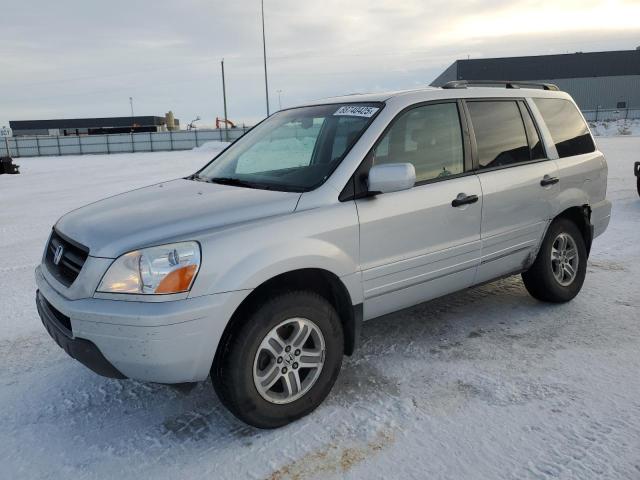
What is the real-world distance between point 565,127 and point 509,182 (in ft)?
3.70

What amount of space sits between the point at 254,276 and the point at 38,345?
237cm

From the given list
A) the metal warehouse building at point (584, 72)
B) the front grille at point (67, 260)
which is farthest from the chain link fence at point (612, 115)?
the front grille at point (67, 260)

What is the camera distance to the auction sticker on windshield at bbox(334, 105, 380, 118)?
11.6 feet

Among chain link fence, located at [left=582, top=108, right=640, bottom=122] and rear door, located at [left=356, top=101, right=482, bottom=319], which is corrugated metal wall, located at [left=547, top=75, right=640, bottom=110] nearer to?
chain link fence, located at [left=582, top=108, right=640, bottom=122]

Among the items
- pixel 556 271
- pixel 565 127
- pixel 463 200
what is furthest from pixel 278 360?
pixel 565 127

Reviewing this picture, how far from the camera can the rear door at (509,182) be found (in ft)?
12.8

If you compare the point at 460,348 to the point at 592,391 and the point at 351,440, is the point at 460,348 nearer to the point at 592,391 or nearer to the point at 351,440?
the point at 592,391

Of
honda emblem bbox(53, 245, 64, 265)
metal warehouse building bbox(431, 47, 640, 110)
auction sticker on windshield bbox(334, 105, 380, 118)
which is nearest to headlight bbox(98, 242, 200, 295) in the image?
honda emblem bbox(53, 245, 64, 265)

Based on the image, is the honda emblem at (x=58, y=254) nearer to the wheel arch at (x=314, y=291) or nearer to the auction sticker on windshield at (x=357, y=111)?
the wheel arch at (x=314, y=291)

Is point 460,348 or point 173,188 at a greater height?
point 173,188

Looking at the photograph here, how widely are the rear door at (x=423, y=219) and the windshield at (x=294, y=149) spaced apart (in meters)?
0.27

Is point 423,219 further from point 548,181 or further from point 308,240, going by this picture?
point 548,181

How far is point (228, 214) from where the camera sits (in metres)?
2.93

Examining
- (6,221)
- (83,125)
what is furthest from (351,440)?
(83,125)
